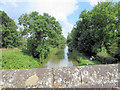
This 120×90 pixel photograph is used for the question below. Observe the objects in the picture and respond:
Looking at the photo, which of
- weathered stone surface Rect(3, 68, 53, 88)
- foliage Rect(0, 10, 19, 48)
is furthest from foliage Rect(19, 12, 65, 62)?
foliage Rect(0, 10, 19, 48)

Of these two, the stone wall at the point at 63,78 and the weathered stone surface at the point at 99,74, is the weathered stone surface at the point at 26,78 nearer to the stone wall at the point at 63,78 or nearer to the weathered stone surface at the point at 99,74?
the stone wall at the point at 63,78

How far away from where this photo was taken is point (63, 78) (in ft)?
4.33

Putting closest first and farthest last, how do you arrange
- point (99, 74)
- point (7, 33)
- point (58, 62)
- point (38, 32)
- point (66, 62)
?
point (99, 74) → point (38, 32) → point (58, 62) → point (66, 62) → point (7, 33)

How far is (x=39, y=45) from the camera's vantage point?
14.2 metres

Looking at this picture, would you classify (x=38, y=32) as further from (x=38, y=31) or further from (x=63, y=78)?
(x=63, y=78)

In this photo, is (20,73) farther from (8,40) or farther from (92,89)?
(8,40)

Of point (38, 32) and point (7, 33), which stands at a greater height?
point (7, 33)

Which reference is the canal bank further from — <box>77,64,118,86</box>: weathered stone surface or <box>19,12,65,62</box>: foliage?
<box>77,64,118,86</box>: weathered stone surface

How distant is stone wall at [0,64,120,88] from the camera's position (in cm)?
126

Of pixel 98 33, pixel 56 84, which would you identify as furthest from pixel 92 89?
pixel 98 33

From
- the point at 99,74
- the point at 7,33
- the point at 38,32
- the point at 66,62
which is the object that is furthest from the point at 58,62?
the point at 7,33

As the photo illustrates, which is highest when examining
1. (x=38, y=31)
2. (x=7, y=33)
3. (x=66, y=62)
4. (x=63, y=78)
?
(x=7, y=33)

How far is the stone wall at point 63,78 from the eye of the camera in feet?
4.15

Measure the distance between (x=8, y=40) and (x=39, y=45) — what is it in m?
17.9
